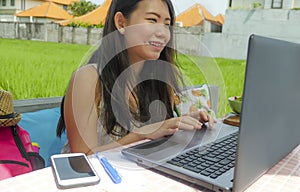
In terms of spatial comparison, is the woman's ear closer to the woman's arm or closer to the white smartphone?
the woman's arm

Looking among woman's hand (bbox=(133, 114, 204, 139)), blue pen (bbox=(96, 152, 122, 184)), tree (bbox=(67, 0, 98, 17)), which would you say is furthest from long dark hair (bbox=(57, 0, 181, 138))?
tree (bbox=(67, 0, 98, 17))

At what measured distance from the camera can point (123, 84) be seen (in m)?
1.37

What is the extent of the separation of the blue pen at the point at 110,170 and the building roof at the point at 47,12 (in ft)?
5.87

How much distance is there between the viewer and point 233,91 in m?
3.04

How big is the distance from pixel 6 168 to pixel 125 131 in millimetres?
452

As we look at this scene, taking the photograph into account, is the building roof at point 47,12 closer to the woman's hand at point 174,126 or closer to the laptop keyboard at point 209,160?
the woman's hand at point 174,126

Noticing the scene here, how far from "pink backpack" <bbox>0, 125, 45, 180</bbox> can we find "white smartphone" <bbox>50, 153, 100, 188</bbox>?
0.39 metres

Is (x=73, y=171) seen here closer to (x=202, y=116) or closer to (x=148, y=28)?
(x=202, y=116)

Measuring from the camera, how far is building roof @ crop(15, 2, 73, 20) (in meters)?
2.30

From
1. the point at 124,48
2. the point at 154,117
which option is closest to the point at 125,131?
the point at 154,117

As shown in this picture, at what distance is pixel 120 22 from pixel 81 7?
128cm

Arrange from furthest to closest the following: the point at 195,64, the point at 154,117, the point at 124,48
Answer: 1. the point at 195,64
2. the point at 154,117
3. the point at 124,48

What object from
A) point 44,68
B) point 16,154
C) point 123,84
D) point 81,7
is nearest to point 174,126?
point 123,84

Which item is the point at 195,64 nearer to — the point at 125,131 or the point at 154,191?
the point at 125,131
